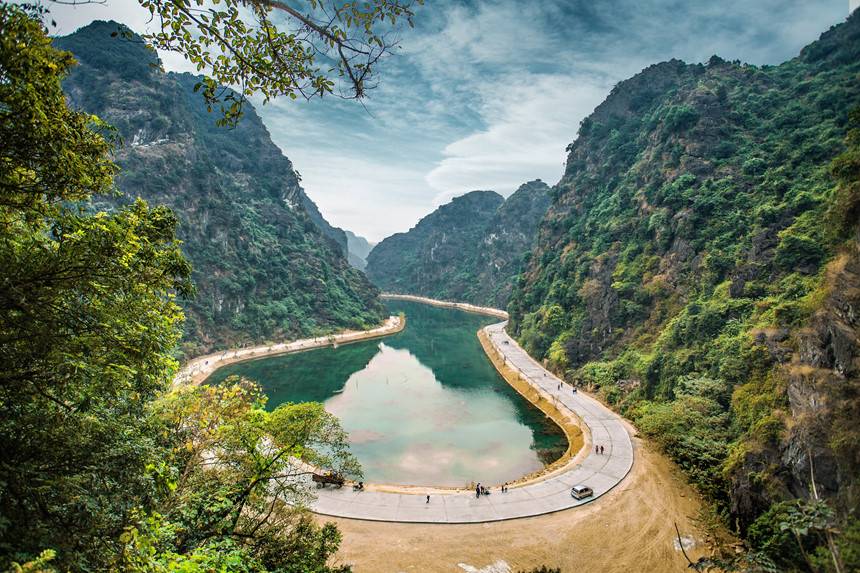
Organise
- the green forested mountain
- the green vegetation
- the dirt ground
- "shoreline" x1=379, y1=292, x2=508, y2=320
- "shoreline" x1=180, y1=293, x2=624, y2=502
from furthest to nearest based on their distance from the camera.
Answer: "shoreline" x1=379, y1=292, x2=508, y2=320, "shoreline" x1=180, y1=293, x2=624, y2=502, the green forested mountain, the dirt ground, the green vegetation

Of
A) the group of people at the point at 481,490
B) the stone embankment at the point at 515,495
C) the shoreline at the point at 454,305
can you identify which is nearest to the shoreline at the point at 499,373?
the stone embankment at the point at 515,495

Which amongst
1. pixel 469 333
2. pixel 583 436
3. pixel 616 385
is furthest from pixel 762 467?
pixel 469 333

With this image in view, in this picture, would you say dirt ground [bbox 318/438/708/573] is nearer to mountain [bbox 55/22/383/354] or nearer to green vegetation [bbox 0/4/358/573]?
green vegetation [bbox 0/4/358/573]

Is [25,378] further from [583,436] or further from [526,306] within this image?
[526,306]

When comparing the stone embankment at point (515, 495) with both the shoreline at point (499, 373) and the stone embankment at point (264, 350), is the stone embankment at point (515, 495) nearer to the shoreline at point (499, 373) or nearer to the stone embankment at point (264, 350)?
the shoreline at point (499, 373)

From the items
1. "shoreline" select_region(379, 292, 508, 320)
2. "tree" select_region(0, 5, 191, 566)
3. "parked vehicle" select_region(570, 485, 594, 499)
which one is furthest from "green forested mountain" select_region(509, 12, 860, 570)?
"shoreline" select_region(379, 292, 508, 320)

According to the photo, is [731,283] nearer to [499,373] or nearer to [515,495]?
[515,495]
